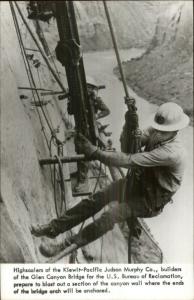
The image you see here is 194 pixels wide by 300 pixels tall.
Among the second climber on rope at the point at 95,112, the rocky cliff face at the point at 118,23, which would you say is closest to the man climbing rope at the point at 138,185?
the second climber on rope at the point at 95,112

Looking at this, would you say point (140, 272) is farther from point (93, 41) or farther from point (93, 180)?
point (93, 41)

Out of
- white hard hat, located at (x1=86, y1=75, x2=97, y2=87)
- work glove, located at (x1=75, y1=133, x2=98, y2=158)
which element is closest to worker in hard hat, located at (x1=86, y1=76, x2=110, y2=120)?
white hard hat, located at (x1=86, y1=75, x2=97, y2=87)

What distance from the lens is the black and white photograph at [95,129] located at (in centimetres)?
195

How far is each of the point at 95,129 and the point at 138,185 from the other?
285mm

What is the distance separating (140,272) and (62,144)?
0.63 metres

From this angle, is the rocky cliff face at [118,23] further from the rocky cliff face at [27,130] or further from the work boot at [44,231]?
the work boot at [44,231]

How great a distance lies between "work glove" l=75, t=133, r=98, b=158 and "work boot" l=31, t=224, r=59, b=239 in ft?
1.18

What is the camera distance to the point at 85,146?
1899mm

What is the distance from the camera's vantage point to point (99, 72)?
6.64 feet

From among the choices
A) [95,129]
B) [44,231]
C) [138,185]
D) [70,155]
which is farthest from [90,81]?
[44,231]

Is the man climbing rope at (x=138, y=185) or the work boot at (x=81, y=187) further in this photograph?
the work boot at (x=81, y=187)

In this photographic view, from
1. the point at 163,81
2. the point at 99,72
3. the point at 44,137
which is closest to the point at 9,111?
the point at 44,137

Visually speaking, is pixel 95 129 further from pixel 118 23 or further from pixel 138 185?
pixel 118 23

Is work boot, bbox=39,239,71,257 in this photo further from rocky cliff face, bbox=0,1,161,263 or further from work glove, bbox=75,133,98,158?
work glove, bbox=75,133,98,158
